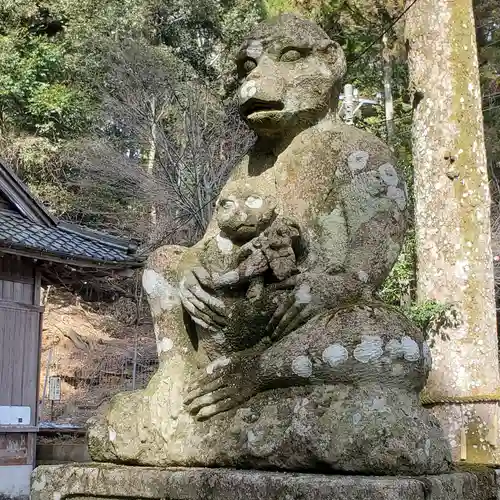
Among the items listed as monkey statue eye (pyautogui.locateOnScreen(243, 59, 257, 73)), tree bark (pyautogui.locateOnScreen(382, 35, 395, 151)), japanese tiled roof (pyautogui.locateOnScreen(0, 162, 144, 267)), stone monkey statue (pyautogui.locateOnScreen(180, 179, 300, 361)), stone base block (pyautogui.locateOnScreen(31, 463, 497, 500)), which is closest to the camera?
stone base block (pyautogui.locateOnScreen(31, 463, 497, 500))

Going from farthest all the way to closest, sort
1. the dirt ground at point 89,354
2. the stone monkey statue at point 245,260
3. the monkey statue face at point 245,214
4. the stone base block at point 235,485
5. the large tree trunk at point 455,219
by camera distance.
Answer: the dirt ground at point 89,354 → the large tree trunk at point 455,219 → the monkey statue face at point 245,214 → the stone monkey statue at point 245,260 → the stone base block at point 235,485

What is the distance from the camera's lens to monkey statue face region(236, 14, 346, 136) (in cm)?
324

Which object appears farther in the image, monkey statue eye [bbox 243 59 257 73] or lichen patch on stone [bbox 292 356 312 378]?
monkey statue eye [bbox 243 59 257 73]

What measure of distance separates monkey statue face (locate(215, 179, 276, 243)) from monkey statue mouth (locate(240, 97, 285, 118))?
0.40m

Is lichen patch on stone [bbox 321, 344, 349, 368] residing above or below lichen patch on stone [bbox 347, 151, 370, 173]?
below

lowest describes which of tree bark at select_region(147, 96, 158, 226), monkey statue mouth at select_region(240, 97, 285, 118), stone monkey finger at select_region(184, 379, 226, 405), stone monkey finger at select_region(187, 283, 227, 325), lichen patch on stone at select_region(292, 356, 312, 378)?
stone monkey finger at select_region(184, 379, 226, 405)

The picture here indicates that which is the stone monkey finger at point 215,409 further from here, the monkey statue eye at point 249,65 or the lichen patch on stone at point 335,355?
the monkey statue eye at point 249,65

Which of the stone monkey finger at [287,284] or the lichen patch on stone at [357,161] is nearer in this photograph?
the stone monkey finger at [287,284]

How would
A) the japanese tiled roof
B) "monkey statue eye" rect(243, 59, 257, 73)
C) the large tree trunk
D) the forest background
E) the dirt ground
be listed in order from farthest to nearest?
the dirt ground → the forest background → the japanese tiled roof → the large tree trunk → "monkey statue eye" rect(243, 59, 257, 73)

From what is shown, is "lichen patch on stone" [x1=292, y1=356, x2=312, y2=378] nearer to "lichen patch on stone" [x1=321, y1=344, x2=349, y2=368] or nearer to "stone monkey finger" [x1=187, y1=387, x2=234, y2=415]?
"lichen patch on stone" [x1=321, y1=344, x2=349, y2=368]

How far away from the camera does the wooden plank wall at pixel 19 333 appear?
1123 centimetres

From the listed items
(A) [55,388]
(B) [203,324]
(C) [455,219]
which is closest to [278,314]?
(B) [203,324]

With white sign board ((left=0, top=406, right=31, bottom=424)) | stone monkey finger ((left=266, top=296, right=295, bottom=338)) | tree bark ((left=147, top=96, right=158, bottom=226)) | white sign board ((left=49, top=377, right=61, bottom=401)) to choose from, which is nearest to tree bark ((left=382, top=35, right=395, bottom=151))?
tree bark ((left=147, top=96, right=158, bottom=226))

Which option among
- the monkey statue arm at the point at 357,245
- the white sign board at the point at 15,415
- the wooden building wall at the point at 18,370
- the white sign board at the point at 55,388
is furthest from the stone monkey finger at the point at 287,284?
the white sign board at the point at 55,388
